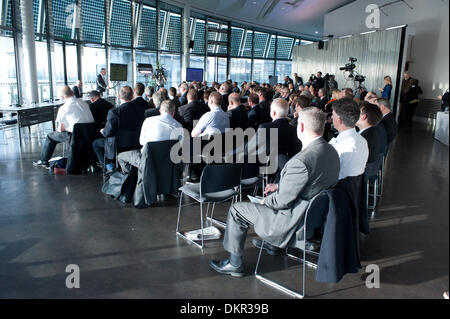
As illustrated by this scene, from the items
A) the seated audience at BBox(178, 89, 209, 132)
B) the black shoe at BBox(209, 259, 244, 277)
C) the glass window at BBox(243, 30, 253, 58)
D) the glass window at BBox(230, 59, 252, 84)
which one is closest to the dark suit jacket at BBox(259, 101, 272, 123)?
the seated audience at BBox(178, 89, 209, 132)

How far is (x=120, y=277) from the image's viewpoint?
2695 millimetres

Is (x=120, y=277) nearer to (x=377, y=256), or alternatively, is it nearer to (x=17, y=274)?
(x=17, y=274)

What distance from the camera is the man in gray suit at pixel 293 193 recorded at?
90.8 inches

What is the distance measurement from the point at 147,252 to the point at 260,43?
19172 millimetres


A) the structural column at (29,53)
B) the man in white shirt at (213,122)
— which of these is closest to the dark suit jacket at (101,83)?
the structural column at (29,53)

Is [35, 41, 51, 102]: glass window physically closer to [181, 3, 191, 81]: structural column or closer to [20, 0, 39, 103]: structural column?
[20, 0, 39, 103]: structural column

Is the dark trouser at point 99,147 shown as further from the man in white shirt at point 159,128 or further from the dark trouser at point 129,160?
the man in white shirt at point 159,128

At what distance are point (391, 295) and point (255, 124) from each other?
381 cm

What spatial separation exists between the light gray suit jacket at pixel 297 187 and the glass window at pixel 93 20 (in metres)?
11.6

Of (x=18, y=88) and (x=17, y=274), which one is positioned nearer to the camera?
(x=17, y=274)

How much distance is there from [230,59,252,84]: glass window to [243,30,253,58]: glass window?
1.13ft

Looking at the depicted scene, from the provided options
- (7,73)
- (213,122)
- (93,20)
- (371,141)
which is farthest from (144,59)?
(371,141)

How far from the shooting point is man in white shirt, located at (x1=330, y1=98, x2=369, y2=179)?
279cm

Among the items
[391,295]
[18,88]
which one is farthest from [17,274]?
[18,88]
